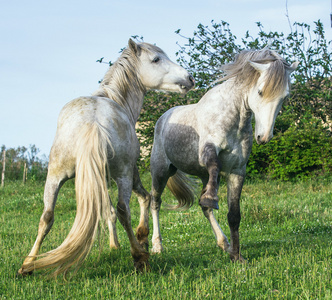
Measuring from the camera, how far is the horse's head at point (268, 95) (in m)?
4.71

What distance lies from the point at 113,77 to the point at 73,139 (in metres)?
1.66

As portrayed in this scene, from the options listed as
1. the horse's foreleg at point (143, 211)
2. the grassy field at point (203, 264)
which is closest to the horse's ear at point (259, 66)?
the horse's foreleg at point (143, 211)

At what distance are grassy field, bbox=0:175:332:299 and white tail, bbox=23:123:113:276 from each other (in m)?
0.19

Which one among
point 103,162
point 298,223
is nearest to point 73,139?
point 103,162

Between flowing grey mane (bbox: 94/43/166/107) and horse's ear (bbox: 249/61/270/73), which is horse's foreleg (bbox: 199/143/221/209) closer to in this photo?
horse's ear (bbox: 249/61/270/73)

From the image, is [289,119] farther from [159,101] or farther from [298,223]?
[298,223]

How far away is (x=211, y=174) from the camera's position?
4.82 meters

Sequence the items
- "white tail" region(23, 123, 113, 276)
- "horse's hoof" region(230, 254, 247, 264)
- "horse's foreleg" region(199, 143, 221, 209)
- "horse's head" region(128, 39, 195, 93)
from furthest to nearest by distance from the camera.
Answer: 1. "horse's head" region(128, 39, 195, 93)
2. "horse's hoof" region(230, 254, 247, 264)
3. "horse's foreleg" region(199, 143, 221, 209)
4. "white tail" region(23, 123, 113, 276)

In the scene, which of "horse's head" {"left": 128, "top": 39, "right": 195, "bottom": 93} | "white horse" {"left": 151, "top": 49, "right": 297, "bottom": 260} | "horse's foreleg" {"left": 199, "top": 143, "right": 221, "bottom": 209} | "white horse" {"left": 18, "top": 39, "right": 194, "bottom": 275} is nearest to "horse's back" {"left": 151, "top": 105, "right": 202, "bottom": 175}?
"white horse" {"left": 151, "top": 49, "right": 297, "bottom": 260}

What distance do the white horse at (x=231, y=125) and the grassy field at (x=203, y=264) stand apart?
2.03 ft

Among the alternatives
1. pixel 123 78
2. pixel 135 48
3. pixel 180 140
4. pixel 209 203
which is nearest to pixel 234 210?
pixel 209 203

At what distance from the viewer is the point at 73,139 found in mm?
4469

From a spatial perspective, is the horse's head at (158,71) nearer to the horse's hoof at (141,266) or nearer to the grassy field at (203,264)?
the grassy field at (203,264)

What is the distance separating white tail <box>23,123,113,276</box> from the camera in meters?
4.11
